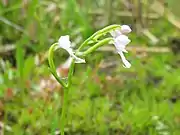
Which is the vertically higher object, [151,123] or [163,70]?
[163,70]

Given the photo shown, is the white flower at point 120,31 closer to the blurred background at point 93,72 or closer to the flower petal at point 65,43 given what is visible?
the flower petal at point 65,43

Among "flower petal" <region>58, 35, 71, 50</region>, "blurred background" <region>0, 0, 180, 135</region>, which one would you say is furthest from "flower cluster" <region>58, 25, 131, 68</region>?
"blurred background" <region>0, 0, 180, 135</region>

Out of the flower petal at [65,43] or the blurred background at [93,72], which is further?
the blurred background at [93,72]

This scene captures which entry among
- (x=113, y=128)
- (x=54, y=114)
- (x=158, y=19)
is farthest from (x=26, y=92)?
(x=158, y=19)

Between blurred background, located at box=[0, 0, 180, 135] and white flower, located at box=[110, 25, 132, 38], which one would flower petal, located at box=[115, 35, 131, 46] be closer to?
white flower, located at box=[110, 25, 132, 38]

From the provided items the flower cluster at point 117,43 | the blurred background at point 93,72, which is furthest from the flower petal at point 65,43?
the blurred background at point 93,72

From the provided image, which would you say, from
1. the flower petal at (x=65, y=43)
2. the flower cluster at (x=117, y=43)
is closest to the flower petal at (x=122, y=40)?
the flower cluster at (x=117, y=43)

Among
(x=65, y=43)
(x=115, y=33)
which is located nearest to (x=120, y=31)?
(x=115, y=33)

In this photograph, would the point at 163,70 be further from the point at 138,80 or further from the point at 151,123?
the point at 151,123

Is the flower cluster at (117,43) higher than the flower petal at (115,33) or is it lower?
lower
